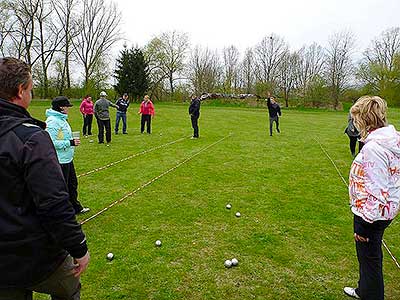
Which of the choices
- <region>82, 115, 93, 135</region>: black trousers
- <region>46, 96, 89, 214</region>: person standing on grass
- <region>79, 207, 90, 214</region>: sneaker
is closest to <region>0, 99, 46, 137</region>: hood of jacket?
<region>46, 96, 89, 214</region>: person standing on grass

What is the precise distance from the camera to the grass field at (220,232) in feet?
11.9

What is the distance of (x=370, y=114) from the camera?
2.87 meters

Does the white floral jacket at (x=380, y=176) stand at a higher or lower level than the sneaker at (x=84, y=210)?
higher

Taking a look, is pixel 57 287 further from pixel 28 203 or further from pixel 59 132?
pixel 59 132

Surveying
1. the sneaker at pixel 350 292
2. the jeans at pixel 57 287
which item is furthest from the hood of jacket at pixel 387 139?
the jeans at pixel 57 287

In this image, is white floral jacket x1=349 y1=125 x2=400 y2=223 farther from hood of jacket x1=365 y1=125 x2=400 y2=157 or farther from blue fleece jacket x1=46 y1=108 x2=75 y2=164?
blue fleece jacket x1=46 y1=108 x2=75 y2=164

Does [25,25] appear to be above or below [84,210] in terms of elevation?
above

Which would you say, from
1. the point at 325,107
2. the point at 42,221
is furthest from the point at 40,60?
the point at 42,221

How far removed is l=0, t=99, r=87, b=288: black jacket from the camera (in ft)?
5.74

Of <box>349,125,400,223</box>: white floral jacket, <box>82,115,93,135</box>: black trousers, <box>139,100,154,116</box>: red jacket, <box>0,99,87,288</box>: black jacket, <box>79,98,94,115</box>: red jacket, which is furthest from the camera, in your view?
<box>139,100,154,116</box>: red jacket

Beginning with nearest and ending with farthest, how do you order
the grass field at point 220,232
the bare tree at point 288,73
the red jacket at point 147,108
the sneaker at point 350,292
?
the sneaker at point 350,292 < the grass field at point 220,232 < the red jacket at point 147,108 < the bare tree at point 288,73

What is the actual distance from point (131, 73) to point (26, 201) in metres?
42.1

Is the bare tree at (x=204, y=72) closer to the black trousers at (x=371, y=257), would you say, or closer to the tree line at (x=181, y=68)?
the tree line at (x=181, y=68)

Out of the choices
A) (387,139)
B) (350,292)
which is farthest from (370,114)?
(350,292)
